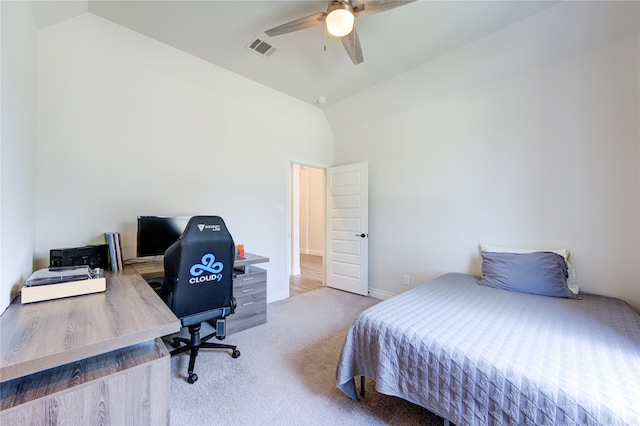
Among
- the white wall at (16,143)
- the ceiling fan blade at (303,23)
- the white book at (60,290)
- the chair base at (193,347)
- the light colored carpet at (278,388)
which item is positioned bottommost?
the light colored carpet at (278,388)

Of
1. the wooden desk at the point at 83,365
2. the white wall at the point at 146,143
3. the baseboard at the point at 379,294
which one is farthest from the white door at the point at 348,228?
the wooden desk at the point at 83,365

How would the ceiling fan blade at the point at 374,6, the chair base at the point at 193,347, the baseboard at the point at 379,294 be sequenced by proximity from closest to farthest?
1. the ceiling fan blade at the point at 374,6
2. the chair base at the point at 193,347
3. the baseboard at the point at 379,294

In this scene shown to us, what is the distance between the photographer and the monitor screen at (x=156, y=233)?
2.29m

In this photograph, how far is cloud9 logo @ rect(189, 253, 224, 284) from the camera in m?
1.82

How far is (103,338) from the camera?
92cm

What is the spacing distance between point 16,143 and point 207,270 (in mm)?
1280

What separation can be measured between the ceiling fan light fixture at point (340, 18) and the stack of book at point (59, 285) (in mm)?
2263

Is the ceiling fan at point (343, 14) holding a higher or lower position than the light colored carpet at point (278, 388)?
higher

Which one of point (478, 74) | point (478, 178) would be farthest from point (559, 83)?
point (478, 178)

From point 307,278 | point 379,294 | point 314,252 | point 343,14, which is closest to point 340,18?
point 343,14

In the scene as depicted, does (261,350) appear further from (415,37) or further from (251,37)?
(415,37)

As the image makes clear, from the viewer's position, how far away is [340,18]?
1810 mm

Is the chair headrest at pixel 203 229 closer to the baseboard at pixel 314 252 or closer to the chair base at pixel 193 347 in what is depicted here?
the chair base at pixel 193 347

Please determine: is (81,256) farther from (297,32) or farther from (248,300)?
(297,32)
